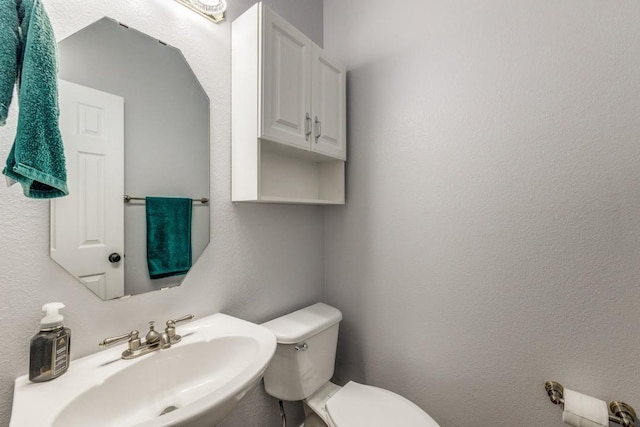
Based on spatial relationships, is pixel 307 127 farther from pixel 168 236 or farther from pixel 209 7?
pixel 168 236

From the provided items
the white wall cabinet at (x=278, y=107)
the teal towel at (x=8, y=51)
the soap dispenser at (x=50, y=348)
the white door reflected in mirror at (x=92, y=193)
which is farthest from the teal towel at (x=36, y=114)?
the white wall cabinet at (x=278, y=107)

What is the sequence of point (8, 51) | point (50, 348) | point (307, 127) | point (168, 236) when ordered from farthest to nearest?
point (307, 127) < point (168, 236) < point (50, 348) < point (8, 51)

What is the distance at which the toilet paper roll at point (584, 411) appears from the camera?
0.84 m

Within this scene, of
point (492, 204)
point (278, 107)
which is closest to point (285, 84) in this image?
point (278, 107)

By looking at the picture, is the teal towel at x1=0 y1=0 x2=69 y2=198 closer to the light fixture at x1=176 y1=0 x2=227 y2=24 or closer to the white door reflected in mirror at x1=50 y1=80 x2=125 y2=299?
the white door reflected in mirror at x1=50 y1=80 x2=125 y2=299

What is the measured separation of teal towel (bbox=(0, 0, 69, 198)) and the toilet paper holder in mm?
1579

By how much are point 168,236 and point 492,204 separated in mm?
1261

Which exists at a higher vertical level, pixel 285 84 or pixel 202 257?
pixel 285 84

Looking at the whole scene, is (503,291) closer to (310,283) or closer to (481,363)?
(481,363)

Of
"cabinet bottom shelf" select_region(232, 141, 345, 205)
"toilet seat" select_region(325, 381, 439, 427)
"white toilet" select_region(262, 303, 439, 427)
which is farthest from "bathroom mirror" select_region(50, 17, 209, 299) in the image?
→ "toilet seat" select_region(325, 381, 439, 427)

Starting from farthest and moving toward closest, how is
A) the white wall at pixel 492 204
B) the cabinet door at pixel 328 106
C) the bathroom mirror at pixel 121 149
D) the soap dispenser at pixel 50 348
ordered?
the cabinet door at pixel 328 106, the white wall at pixel 492 204, the bathroom mirror at pixel 121 149, the soap dispenser at pixel 50 348

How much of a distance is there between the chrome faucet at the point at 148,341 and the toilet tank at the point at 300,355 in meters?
0.41

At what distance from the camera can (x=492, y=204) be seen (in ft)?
3.70

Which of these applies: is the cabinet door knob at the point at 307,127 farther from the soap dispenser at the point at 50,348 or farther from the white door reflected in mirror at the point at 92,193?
the soap dispenser at the point at 50,348
